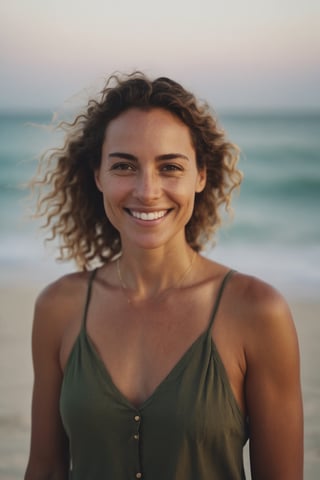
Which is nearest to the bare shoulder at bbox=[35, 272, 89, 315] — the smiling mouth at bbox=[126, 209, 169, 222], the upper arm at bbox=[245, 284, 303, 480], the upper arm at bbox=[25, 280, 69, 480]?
the upper arm at bbox=[25, 280, 69, 480]

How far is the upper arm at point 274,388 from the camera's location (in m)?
2.46

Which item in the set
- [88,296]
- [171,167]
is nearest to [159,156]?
[171,167]

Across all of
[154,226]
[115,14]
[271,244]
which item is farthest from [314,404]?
[115,14]

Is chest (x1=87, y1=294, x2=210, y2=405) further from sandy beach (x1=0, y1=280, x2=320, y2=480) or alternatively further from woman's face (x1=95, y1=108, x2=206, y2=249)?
sandy beach (x1=0, y1=280, x2=320, y2=480)

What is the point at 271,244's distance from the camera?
11.0 metres

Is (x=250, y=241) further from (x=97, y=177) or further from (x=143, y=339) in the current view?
(x=143, y=339)

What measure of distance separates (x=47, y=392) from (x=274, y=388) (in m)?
0.76

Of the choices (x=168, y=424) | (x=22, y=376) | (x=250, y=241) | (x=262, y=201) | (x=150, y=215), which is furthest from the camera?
(x=262, y=201)

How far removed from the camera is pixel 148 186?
2518 millimetres

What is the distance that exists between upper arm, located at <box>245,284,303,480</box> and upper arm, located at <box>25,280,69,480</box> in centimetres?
65

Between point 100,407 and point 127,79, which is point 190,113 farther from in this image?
point 100,407

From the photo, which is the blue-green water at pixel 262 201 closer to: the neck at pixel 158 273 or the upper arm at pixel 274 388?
the neck at pixel 158 273

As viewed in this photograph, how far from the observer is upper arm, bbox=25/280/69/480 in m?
2.75

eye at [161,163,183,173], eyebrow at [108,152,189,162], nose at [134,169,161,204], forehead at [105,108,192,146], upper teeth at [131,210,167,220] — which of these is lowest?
upper teeth at [131,210,167,220]
